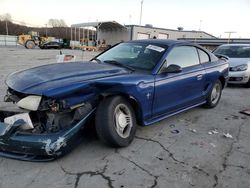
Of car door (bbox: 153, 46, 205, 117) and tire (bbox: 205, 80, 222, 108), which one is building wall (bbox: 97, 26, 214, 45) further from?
car door (bbox: 153, 46, 205, 117)

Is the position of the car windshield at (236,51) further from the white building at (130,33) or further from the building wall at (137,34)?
the building wall at (137,34)

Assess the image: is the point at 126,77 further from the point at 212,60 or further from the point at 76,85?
the point at 212,60

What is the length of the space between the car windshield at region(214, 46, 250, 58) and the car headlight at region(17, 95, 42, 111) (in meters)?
7.84

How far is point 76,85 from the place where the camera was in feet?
9.05

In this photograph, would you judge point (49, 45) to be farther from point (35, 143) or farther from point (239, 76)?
point (35, 143)

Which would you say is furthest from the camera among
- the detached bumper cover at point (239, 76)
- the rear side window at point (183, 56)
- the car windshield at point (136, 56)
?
the detached bumper cover at point (239, 76)

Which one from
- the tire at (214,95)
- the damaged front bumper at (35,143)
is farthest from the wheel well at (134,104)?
the tire at (214,95)

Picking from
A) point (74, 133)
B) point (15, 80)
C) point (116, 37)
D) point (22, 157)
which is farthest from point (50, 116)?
point (116, 37)

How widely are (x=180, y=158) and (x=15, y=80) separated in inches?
91.7

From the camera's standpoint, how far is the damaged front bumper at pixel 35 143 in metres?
2.59

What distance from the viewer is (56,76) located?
9.97 ft

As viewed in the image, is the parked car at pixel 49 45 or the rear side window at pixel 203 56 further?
the parked car at pixel 49 45

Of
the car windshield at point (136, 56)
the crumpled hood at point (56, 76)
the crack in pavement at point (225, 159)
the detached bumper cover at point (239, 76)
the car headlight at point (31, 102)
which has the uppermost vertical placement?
the car windshield at point (136, 56)

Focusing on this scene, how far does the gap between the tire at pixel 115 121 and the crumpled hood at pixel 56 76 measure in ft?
1.26
